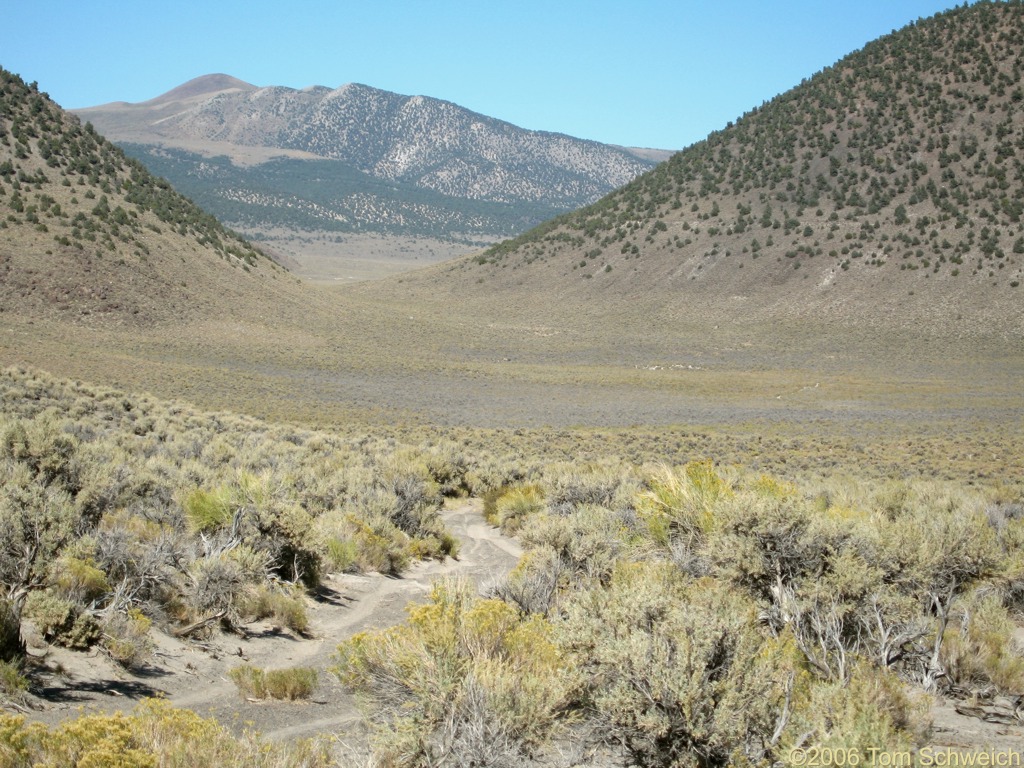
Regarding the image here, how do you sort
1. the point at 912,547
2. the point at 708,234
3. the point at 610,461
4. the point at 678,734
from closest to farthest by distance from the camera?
the point at 678,734 < the point at 912,547 < the point at 610,461 < the point at 708,234

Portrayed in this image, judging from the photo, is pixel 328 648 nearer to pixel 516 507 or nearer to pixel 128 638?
pixel 128 638

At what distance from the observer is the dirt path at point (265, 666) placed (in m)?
6.14

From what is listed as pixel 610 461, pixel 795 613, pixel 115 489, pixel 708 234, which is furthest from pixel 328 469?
pixel 708 234

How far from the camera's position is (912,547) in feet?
24.9

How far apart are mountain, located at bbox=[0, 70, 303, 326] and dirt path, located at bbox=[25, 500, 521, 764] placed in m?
40.9

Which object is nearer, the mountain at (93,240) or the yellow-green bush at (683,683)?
the yellow-green bush at (683,683)

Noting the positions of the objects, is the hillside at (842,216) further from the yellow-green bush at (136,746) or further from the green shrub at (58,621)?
the yellow-green bush at (136,746)

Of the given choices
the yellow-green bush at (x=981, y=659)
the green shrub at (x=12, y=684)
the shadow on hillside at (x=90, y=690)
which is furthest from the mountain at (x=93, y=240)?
the yellow-green bush at (x=981, y=659)

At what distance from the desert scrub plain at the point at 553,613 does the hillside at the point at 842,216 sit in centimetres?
5208

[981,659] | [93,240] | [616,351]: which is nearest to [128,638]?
[981,659]

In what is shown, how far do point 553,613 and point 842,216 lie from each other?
71.0 metres

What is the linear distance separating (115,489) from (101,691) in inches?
205

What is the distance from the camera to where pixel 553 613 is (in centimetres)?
750

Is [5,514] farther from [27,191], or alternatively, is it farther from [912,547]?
[27,191]
